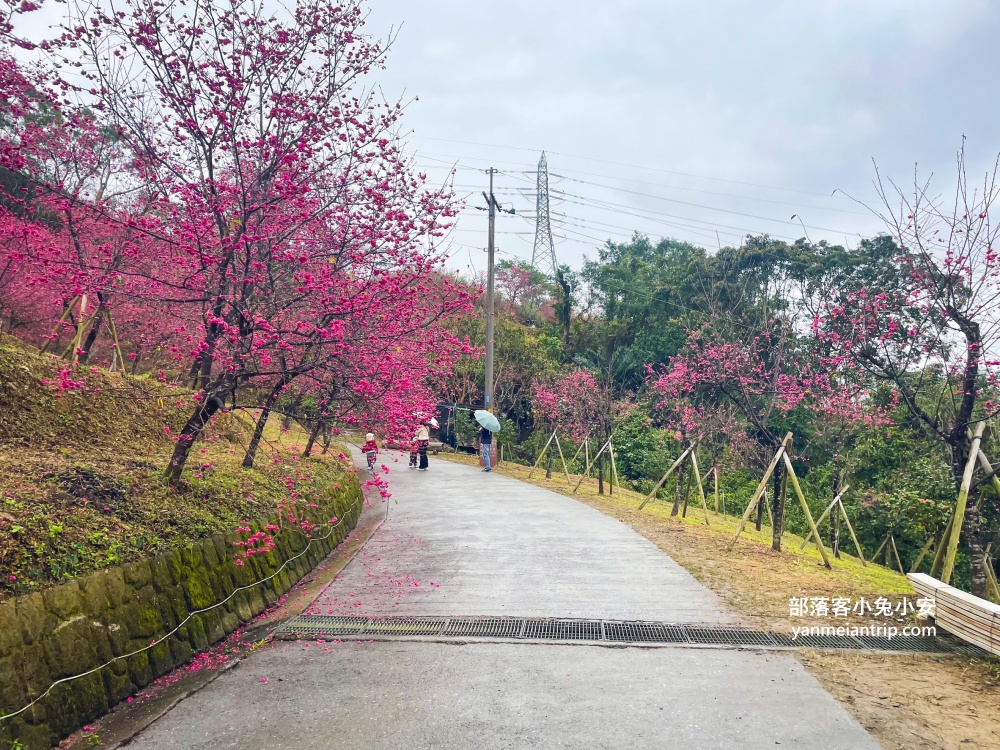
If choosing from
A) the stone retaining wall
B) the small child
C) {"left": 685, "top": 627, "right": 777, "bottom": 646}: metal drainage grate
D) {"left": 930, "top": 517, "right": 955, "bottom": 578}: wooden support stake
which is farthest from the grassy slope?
{"left": 930, "top": 517, "right": 955, "bottom": 578}: wooden support stake

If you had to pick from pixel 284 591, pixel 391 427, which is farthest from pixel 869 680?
pixel 284 591

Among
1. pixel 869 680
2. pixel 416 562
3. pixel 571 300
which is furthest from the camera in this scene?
pixel 571 300

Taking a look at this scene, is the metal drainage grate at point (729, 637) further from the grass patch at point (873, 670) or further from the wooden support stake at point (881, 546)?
the wooden support stake at point (881, 546)

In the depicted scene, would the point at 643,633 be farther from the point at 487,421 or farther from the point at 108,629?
the point at 487,421

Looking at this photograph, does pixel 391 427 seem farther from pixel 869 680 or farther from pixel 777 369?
pixel 777 369

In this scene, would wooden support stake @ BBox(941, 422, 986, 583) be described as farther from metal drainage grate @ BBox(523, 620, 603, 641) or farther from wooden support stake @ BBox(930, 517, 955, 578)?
metal drainage grate @ BBox(523, 620, 603, 641)

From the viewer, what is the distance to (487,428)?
18250 millimetres

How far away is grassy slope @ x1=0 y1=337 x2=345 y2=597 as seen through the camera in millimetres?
4414

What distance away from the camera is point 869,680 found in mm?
4859

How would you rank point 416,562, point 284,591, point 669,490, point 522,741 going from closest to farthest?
point 522,741
point 284,591
point 416,562
point 669,490

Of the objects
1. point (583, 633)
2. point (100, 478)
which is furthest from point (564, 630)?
point (100, 478)

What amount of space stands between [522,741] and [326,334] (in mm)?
3959

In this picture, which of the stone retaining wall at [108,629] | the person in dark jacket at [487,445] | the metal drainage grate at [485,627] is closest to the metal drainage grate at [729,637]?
the metal drainage grate at [485,627]

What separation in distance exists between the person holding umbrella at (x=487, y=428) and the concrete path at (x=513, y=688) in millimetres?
10217
